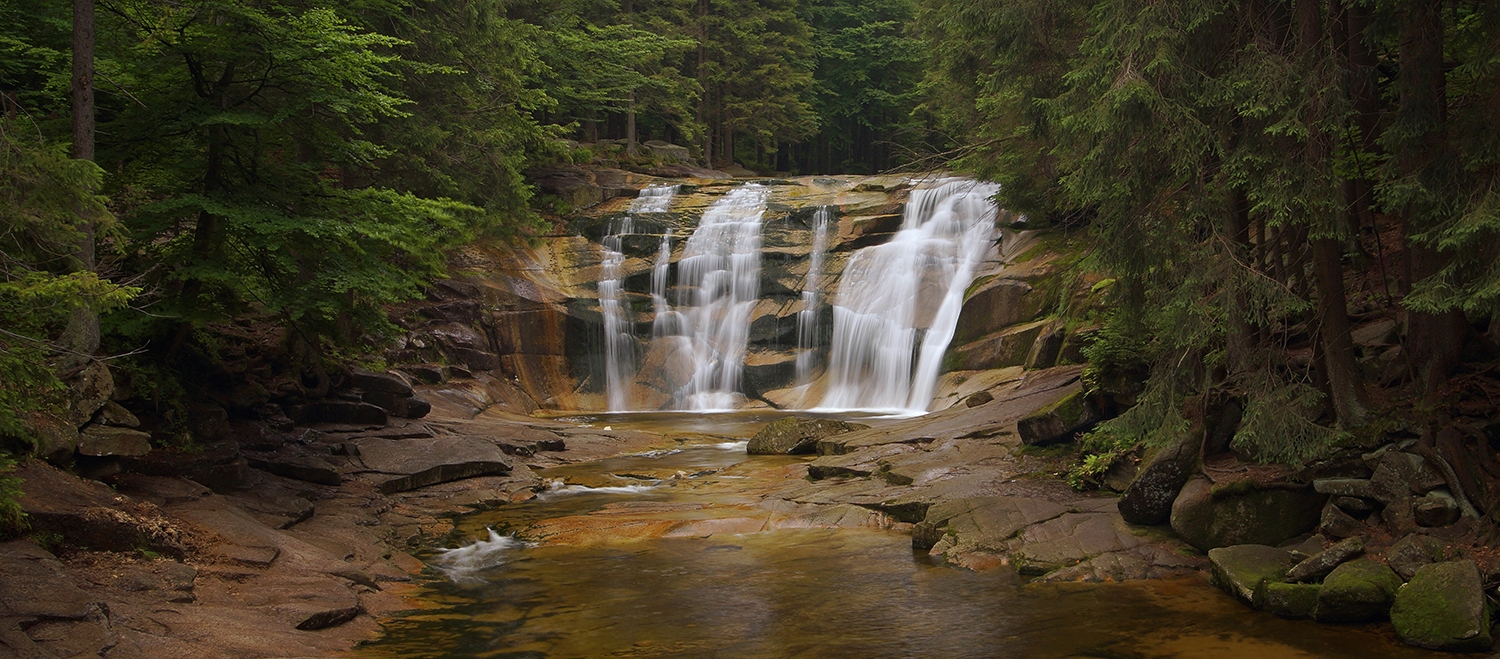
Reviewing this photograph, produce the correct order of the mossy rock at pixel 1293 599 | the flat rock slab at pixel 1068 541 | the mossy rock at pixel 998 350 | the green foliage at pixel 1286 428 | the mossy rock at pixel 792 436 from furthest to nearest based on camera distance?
the mossy rock at pixel 998 350 → the mossy rock at pixel 792 436 → the flat rock slab at pixel 1068 541 → the green foliage at pixel 1286 428 → the mossy rock at pixel 1293 599

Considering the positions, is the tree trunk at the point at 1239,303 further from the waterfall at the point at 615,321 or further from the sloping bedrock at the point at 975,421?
the waterfall at the point at 615,321

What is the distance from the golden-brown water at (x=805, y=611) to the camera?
7207 millimetres

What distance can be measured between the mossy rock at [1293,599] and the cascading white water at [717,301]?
17.4m

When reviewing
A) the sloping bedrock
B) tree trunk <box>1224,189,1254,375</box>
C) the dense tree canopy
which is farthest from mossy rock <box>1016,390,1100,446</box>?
tree trunk <box>1224,189,1254,375</box>

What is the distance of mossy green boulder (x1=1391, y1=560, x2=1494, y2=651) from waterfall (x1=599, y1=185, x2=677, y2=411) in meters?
19.5

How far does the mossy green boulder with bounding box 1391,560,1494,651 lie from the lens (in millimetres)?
6594

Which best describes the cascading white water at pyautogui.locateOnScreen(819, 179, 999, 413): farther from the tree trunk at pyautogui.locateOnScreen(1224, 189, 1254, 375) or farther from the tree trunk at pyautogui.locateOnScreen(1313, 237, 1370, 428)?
the tree trunk at pyautogui.locateOnScreen(1313, 237, 1370, 428)

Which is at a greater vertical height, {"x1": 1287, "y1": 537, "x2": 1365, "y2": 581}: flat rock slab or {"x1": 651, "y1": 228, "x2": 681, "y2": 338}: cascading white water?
{"x1": 651, "y1": 228, "x2": 681, "y2": 338}: cascading white water

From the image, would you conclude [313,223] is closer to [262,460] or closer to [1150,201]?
[262,460]

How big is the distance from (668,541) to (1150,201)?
6157 mm

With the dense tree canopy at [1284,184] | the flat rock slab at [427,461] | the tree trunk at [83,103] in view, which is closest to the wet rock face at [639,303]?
the flat rock slab at [427,461]

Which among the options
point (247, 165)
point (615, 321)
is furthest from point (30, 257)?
point (615, 321)

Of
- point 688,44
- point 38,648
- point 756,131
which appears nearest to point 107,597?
point 38,648

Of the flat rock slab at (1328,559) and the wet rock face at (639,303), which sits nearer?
the flat rock slab at (1328,559)
